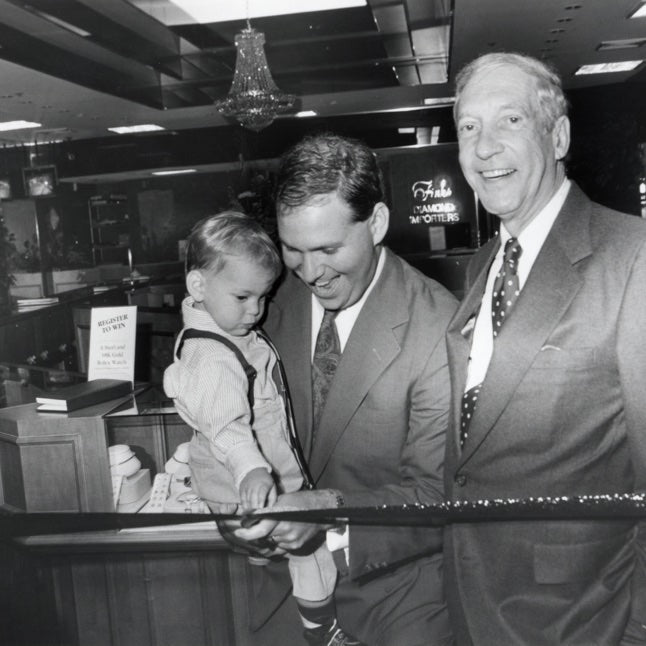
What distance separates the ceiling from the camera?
23.2ft

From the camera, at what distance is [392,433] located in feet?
4.93

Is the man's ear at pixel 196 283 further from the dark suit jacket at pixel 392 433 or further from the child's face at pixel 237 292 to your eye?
the dark suit jacket at pixel 392 433

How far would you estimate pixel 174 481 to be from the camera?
6.97 feet

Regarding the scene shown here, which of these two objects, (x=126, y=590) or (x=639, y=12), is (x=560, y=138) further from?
(x=639, y=12)

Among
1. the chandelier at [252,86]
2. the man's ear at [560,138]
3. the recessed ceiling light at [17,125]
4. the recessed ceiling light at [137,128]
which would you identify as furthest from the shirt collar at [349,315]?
the recessed ceiling light at [137,128]

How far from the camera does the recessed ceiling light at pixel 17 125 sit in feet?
37.2

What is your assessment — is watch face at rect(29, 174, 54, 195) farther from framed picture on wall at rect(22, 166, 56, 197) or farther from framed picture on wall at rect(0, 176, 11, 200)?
framed picture on wall at rect(0, 176, 11, 200)

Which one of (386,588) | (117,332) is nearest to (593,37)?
(117,332)

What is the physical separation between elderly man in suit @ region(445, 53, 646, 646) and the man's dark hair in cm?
22

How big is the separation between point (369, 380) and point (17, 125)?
11947mm

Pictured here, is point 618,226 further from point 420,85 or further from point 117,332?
point 420,85

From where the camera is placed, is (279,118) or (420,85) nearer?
(420,85)

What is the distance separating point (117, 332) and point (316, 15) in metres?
6.65

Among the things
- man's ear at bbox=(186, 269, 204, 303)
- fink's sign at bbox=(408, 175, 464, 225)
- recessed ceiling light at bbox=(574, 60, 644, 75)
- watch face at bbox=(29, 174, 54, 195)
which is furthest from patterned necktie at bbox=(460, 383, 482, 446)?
watch face at bbox=(29, 174, 54, 195)
